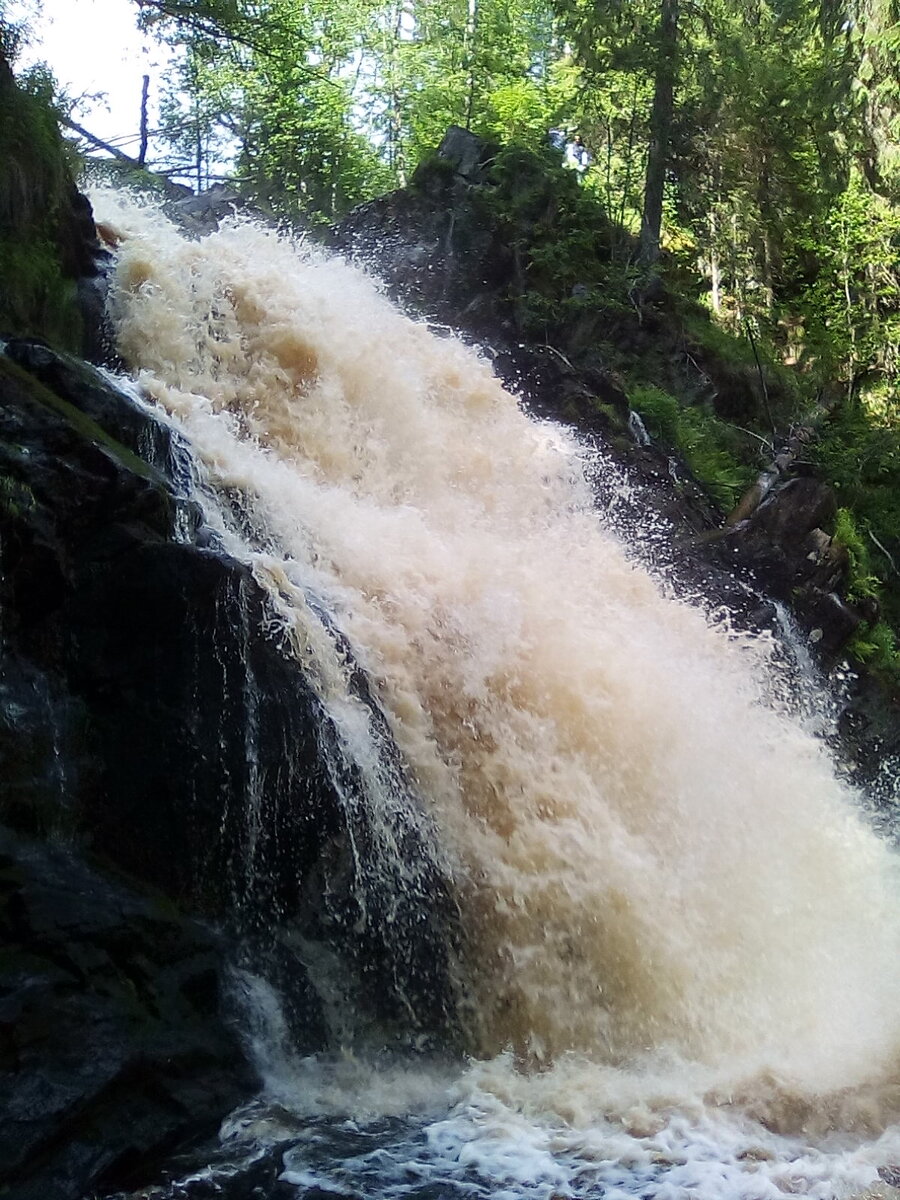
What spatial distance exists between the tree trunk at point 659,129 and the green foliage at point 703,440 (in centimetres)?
272

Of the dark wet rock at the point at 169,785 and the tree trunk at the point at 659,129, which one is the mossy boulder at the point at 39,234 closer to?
the dark wet rock at the point at 169,785

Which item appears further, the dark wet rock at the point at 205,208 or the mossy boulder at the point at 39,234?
the dark wet rock at the point at 205,208

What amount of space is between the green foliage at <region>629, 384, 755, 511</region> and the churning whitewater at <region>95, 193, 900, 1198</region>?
272 centimetres

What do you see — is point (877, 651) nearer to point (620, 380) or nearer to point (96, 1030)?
point (620, 380)

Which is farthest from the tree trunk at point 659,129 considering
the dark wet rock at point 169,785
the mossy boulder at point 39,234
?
the dark wet rock at point 169,785

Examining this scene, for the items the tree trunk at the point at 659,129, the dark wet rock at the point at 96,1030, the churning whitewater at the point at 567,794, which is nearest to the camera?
the dark wet rock at the point at 96,1030

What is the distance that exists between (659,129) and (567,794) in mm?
11785

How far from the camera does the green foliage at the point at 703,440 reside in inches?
520

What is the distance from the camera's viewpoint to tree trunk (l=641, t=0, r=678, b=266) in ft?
49.6

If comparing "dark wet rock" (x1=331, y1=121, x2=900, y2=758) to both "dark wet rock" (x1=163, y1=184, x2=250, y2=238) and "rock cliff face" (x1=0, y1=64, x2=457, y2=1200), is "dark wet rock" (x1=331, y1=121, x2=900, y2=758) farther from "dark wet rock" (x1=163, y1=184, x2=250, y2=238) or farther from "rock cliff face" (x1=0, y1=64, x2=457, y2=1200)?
"rock cliff face" (x1=0, y1=64, x2=457, y2=1200)

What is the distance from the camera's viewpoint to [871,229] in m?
16.7

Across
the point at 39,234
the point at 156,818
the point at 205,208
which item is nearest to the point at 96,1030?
the point at 156,818

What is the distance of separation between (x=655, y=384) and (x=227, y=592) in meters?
10.5

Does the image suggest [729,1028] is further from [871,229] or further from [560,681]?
[871,229]
